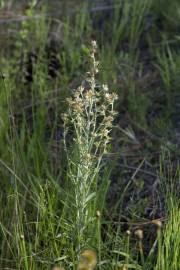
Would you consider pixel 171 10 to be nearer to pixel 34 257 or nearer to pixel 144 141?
pixel 144 141

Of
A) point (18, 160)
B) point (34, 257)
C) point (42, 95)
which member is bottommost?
point (34, 257)

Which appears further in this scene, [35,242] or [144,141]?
[144,141]

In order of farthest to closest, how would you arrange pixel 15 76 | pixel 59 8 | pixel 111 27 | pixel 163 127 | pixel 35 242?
pixel 59 8 → pixel 111 27 → pixel 15 76 → pixel 163 127 → pixel 35 242

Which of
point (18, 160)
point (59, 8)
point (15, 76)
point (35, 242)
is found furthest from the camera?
point (59, 8)

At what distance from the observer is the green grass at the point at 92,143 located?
1.97 metres

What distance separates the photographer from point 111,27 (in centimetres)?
390

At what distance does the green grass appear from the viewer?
1972mm

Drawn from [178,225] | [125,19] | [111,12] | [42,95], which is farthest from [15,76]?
[178,225]

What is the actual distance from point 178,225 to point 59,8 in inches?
102

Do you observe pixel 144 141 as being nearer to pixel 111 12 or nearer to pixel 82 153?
pixel 82 153

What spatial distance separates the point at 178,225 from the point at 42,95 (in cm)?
133

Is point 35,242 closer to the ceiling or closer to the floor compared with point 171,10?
closer to the floor

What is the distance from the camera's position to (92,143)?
1971 millimetres

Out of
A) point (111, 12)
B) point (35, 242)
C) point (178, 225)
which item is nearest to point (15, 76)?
point (111, 12)
